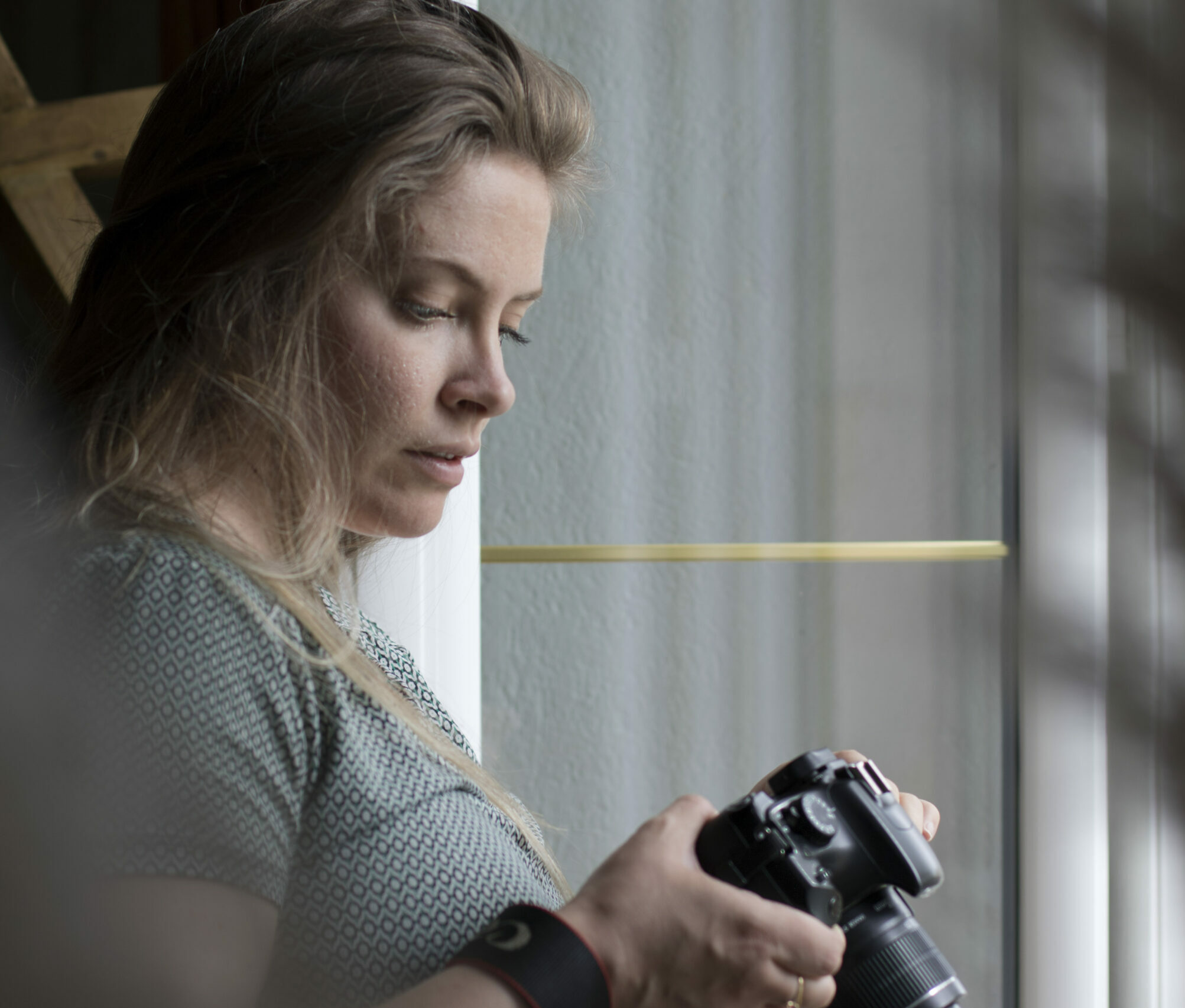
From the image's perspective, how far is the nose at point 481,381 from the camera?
1.44ft

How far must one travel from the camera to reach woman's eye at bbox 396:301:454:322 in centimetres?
42

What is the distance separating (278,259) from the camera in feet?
1.37

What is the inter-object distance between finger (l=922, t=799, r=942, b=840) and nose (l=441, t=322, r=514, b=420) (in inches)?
10.1

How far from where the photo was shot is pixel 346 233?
410 millimetres

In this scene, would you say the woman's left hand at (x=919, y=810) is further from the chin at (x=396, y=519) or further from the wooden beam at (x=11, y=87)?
the wooden beam at (x=11, y=87)

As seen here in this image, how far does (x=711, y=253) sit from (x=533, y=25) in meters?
0.24

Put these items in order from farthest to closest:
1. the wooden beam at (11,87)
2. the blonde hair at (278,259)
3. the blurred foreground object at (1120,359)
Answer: the wooden beam at (11,87) < the blonde hair at (278,259) < the blurred foreground object at (1120,359)

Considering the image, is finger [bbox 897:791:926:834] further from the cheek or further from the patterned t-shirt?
the cheek

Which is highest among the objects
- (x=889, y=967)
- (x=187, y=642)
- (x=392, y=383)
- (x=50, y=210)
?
(x=50, y=210)

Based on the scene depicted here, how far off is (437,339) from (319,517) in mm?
91

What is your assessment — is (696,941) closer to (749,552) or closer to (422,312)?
(422,312)

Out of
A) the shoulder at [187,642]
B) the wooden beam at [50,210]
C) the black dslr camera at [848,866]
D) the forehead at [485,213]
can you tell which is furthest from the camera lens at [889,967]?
the wooden beam at [50,210]

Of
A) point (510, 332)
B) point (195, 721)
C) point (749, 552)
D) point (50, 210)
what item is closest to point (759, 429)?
point (749, 552)

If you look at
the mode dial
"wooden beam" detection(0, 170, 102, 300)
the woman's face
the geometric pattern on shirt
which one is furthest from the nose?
"wooden beam" detection(0, 170, 102, 300)
